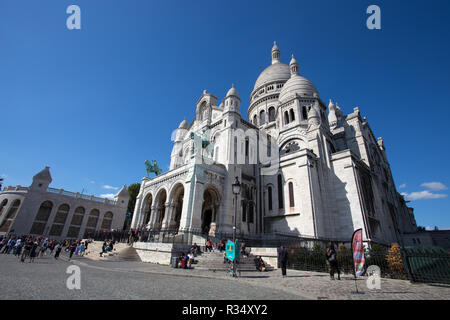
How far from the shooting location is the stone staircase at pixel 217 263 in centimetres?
1149

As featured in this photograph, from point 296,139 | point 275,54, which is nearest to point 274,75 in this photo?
point 275,54

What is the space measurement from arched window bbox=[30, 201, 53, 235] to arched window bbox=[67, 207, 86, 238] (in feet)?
10.2

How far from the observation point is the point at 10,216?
2666cm

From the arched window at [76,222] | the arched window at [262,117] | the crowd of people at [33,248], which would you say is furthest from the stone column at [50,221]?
the arched window at [262,117]

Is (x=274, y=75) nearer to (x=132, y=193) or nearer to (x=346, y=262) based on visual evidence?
(x=346, y=262)

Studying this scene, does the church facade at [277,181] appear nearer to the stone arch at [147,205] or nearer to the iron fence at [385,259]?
the stone arch at [147,205]

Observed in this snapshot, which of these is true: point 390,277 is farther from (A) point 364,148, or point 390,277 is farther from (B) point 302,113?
(B) point 302,113

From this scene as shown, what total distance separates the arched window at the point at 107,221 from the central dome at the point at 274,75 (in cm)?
3674

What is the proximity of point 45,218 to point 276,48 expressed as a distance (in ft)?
185

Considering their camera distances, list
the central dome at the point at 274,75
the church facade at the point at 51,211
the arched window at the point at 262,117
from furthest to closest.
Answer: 1. the central dome at the point at 274,75
2. the arched window at the point at 262,117
3. the church facade at the point at 51,211

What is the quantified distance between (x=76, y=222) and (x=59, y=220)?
2.17m

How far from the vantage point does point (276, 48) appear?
49.8 meters

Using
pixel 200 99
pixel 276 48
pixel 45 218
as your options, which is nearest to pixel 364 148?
pixel 200 99

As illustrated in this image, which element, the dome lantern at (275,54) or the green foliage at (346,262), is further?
the dome lantern at (275,54)
